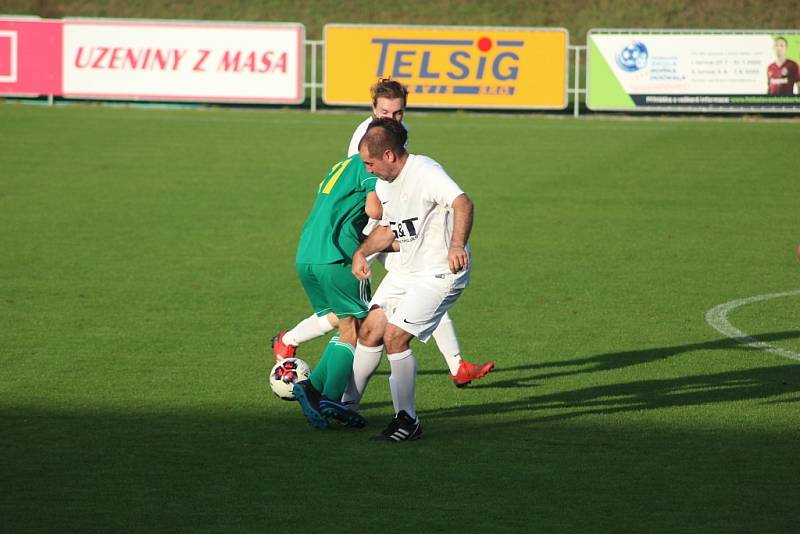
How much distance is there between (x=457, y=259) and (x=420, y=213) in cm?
46

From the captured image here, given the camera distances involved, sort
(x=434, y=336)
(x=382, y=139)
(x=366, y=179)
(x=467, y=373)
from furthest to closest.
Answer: (x=434, y=336), (x=467, y=373), (x=366, y=179), (x=382, y=139)

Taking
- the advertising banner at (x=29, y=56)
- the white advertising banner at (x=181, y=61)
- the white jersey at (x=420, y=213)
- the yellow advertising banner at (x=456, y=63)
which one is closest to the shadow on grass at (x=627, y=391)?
the white jersey at (x=420, y=213)

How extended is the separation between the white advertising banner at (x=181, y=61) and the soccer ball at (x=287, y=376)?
2065cm

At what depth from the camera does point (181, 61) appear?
28.1m

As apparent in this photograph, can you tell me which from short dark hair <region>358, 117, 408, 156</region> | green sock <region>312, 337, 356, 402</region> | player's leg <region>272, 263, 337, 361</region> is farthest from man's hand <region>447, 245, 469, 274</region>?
player's leg <region>272, 263, 337, 361</region>

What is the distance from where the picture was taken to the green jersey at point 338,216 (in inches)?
293

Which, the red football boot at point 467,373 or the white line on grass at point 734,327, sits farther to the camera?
the white line on grass at point 734,327

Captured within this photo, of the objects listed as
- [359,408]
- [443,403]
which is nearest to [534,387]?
[443,403]

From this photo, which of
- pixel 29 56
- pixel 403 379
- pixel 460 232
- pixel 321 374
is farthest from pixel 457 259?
pixel 29 56

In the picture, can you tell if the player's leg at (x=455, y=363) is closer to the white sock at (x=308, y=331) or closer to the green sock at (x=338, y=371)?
the white sock at (x=308, y=331)

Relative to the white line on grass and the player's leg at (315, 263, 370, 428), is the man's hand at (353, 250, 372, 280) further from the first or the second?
the white line on grass

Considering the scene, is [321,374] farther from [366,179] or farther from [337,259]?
[366,179]

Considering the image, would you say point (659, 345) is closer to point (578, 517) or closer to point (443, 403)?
point (443, 403)

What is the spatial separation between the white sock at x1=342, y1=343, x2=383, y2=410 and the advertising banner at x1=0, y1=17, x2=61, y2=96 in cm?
2257
